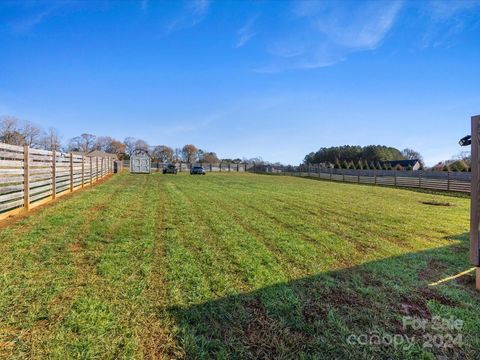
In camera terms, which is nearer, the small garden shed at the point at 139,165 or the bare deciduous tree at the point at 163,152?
the small garden shed at the point at 139,165

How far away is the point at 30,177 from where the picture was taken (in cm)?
584

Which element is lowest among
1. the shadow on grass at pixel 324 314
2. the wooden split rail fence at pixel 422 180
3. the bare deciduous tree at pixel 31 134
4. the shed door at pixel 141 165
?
the shadow on grass at pixel 324 314

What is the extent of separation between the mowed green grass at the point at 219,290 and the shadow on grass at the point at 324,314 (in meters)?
0.01

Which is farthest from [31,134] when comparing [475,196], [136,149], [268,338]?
[475,196]

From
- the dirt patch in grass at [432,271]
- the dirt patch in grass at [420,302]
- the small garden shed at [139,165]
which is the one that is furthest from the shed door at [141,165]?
the dirt patch in grass at [420,302]

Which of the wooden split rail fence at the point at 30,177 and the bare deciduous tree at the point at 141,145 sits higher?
the bare deciduous tree at the point at 141,145

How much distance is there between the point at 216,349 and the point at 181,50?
44.3 feet

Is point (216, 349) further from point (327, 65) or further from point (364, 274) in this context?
point (327, 65)

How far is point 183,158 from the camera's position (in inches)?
2670

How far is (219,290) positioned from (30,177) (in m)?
5.64

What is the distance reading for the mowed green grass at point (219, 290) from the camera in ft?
5.65

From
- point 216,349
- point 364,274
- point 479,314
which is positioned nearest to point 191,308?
point 216,349

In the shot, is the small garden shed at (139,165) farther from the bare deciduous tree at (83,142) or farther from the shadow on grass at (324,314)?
the bare deciduous tree at (83,142)

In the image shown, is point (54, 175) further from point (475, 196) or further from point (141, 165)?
point (141, 165)
